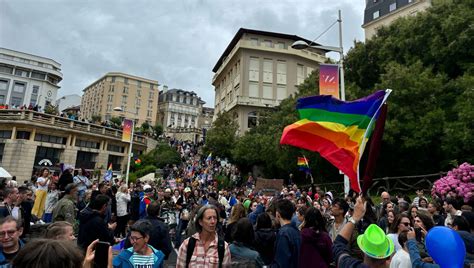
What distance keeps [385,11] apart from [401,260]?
5258cm

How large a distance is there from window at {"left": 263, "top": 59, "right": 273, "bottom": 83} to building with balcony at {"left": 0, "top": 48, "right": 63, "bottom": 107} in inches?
2184

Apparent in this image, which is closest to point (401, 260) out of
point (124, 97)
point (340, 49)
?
point (340, 49)

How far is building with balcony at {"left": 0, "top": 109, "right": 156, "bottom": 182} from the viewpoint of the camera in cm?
3556

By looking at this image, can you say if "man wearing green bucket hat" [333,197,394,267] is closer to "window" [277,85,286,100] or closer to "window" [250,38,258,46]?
"window" [277,85,286,100]

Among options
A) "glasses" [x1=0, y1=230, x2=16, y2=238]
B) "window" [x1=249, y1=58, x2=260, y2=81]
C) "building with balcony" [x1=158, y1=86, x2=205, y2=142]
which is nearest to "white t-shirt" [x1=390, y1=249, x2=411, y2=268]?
"glasses" [x1=0, y1=230, x2=16, y2=238]

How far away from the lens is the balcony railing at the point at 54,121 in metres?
35.6

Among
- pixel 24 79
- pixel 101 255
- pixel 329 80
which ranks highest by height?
pixel 24 79

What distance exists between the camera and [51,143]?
38.3 meters

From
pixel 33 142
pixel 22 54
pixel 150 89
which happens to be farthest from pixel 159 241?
pixel 150 89

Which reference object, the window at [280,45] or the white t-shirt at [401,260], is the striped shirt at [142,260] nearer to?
the white t-shirt at [401,260]

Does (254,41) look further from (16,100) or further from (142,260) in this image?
(16,100)

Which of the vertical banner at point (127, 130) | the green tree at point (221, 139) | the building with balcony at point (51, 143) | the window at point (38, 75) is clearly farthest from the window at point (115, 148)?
the window at point (38, 75)

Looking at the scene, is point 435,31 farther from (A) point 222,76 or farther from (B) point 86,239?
(A) point 222,76

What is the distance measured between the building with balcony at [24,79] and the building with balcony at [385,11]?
2787 inches
